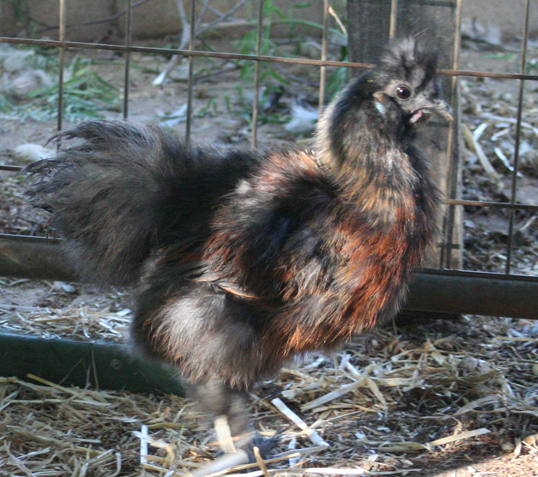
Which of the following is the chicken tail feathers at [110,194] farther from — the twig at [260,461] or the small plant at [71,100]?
the small plant at [71,100]

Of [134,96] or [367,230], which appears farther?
[134,96]

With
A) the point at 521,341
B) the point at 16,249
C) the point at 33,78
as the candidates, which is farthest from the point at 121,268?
the point at 33,78

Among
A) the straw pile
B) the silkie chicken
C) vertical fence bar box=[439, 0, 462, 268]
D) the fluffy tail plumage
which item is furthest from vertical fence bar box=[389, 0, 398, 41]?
the straw pile

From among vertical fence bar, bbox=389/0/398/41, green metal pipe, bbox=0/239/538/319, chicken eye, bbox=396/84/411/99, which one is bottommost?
green metal pipe, bbox=0/239/538/319

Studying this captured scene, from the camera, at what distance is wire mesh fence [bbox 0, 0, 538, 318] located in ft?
11.3

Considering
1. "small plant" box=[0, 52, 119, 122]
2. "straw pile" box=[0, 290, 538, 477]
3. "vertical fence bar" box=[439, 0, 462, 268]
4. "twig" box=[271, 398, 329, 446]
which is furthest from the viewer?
"small plant" box=[0, 52, 119, 122]

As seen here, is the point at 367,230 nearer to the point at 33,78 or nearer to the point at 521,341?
the point at 521,341

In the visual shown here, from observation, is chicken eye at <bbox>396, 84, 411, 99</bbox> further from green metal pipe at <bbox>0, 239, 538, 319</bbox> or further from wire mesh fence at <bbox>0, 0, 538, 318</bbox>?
green metal pipe at <bbox>0, 239, 538, 319</bbox>

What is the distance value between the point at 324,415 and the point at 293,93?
345 centimetres

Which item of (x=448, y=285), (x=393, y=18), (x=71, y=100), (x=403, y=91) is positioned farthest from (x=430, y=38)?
(x=71, y=100)

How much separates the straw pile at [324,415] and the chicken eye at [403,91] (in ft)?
4.59

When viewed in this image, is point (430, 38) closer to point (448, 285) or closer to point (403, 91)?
point (403, 91)

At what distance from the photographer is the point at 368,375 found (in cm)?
344

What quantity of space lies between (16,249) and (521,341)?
8.71ft
